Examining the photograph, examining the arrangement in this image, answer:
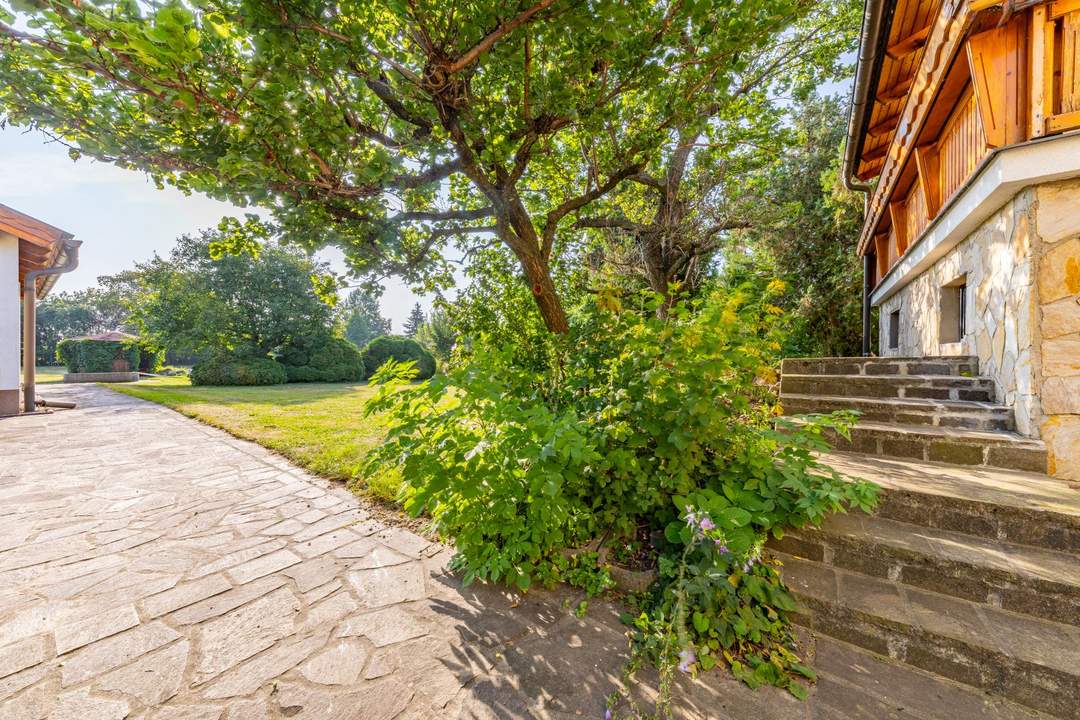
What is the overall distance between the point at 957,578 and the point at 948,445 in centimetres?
140

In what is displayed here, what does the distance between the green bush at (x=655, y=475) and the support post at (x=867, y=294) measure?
7.01 metres

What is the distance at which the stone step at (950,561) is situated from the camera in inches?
66.5

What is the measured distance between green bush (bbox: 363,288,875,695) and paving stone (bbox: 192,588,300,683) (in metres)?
0.76

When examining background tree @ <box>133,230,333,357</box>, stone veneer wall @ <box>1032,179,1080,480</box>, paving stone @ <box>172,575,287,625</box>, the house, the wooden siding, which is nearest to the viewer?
paving stone @ <box>172,575,287,625</box>

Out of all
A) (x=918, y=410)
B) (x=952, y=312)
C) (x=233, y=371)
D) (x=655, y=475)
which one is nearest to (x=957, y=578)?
(x=655, y=475)

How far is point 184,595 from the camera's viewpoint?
2.10 metres

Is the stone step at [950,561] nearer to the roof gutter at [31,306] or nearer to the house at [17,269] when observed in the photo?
the house at [17,269]

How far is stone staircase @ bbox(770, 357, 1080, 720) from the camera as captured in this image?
1.50 m

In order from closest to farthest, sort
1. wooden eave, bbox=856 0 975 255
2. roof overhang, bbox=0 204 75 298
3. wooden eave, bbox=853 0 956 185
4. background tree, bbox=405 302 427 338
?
wooden eave, bbox=856 0 975 255 → wooden eave, bbox=853 0 956 185 → roof overhang, bbox=0 204 75 298 → background tree, bbox=405 302 427 338

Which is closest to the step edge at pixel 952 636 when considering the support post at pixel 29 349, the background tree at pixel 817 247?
the background tree at pixel 817 247

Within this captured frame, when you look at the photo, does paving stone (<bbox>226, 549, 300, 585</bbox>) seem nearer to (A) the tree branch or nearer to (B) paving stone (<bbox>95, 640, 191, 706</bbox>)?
(B) paving stone (<bbox>95, 640, 191, 706</bbox>)

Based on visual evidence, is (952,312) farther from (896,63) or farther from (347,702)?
(347,702)

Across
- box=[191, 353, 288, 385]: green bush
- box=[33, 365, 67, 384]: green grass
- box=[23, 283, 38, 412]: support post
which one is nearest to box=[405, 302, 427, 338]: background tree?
box=[33, 365, 67, 384]: green grass

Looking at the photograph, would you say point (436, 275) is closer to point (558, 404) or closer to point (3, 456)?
point (558, 404)
